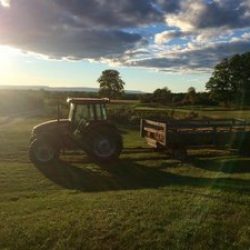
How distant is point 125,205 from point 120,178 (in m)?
4.22

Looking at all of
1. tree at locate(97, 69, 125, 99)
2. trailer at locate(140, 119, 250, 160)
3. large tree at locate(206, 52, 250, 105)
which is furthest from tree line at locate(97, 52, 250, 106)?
trailer at locate(140, 119, 250, 160)

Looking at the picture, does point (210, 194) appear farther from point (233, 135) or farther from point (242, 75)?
point (242, 75)

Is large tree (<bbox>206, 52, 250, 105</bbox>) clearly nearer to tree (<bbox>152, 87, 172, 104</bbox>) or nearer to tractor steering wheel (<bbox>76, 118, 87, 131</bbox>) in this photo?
tree (<bbox>152, 87, 172, 104</bbox>)

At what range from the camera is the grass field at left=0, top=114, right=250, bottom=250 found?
6.96 meters

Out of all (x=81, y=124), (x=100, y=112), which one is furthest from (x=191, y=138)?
(x=81, y=124)

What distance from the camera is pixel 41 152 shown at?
48.4 feet

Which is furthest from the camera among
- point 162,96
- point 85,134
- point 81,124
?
point 162,96

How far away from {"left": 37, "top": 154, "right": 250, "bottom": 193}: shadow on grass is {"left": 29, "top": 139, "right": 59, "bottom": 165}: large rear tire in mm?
332

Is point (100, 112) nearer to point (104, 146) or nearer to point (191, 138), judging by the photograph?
point (104, 146)

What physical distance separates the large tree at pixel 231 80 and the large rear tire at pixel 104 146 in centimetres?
6365

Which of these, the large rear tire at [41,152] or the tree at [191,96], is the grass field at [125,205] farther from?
the tree at [191,96]

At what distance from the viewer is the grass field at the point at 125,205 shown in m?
6.96

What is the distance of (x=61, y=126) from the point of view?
15148 millimetres

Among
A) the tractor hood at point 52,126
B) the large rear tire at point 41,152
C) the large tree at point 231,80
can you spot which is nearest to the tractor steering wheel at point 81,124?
the tractor hood at point 52,126
